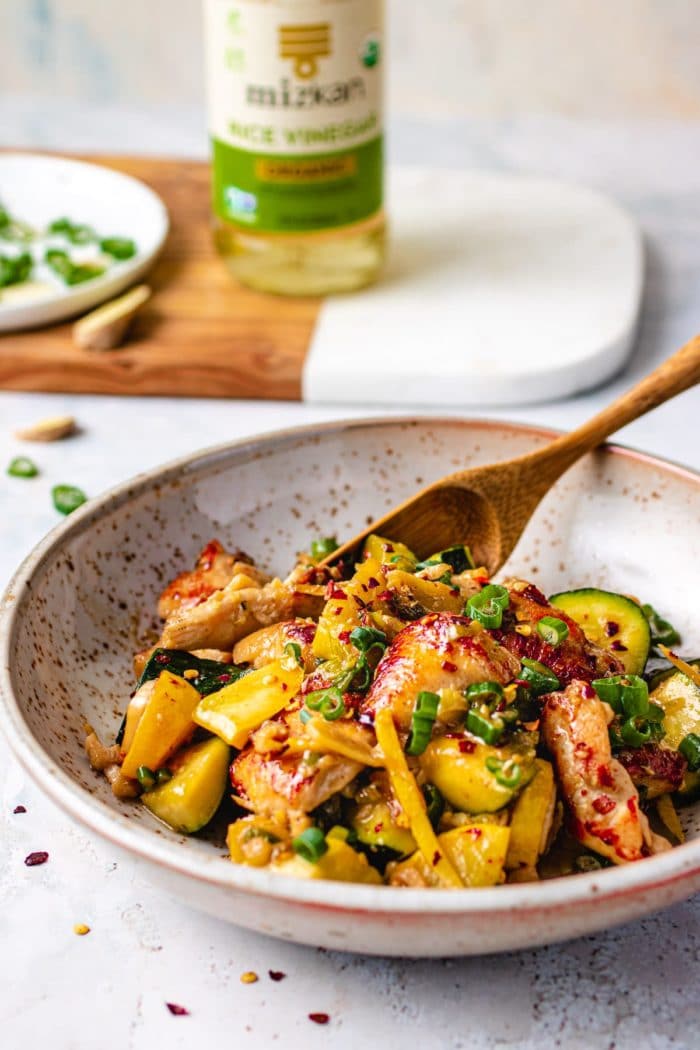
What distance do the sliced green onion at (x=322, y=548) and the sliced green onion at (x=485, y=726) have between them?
63 cm

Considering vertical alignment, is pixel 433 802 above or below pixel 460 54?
above

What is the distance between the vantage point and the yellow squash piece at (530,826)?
1518 millimetres

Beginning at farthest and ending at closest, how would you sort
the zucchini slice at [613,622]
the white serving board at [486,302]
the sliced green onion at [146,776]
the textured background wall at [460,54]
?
the textured background wall at [460,54], the white serving board at [486,302], the zucchini slice at [613,622], the sliced green onion at [146,776]

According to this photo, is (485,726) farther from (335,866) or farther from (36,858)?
(36,858)

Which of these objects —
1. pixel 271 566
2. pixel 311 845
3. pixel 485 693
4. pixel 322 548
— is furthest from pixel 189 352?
pixel 311 845

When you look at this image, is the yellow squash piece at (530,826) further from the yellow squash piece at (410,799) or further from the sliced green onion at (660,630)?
the sliced green onion at (660,630)

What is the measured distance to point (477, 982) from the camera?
1.56m

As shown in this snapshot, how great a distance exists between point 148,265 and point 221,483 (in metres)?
1.24

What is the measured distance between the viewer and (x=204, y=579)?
2.08 m

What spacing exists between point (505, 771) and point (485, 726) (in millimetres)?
63

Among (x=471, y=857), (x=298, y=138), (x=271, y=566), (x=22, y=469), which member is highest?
(x=298, y=138)

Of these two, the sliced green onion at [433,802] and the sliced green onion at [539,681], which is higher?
the sliced green onion at [539,681]

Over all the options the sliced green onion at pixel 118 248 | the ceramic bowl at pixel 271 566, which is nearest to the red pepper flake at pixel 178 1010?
the ceramic bowl at pixel 271 566

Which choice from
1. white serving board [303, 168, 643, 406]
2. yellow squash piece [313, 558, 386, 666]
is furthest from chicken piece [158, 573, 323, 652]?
white serving board [303, 168, 643, 406]
